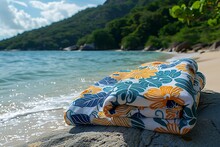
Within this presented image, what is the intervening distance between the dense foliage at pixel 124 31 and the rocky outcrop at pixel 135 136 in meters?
50.1

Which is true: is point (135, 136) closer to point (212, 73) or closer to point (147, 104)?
point (147, 104)

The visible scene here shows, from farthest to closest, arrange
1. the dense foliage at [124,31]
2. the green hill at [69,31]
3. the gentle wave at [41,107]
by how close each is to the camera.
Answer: the green hill at [69,31] < the dense foliage at [124,31] < the gentle wave at [41,107]

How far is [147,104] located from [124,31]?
9056 cm

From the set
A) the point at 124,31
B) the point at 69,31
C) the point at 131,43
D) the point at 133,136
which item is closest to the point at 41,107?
the point at 133,136

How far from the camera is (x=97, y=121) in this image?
1986 mm

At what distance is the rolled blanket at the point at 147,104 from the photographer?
1694mm

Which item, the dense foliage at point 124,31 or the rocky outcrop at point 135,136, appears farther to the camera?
the dense foliage at point 124,31

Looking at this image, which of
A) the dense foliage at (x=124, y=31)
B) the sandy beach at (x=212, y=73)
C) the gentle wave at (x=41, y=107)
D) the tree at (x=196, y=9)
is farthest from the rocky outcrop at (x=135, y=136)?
the dense foliage at (x=124, y=31)

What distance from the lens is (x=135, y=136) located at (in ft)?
→ 6.00

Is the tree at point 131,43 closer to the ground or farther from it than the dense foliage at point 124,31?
closer to the ground

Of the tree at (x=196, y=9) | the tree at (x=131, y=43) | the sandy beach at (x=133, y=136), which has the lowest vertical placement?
the tree at (x=131, y=43)

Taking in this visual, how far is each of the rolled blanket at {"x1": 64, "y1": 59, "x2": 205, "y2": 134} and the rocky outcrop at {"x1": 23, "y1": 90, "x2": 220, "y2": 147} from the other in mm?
44

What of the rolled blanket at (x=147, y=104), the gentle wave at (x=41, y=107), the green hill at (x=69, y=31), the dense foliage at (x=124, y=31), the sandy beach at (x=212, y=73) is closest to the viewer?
the rolled blanket at (x=147, y=104)

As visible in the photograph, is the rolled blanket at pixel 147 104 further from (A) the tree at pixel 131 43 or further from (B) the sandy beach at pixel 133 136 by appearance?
(A) the tree at pixel 131 43
